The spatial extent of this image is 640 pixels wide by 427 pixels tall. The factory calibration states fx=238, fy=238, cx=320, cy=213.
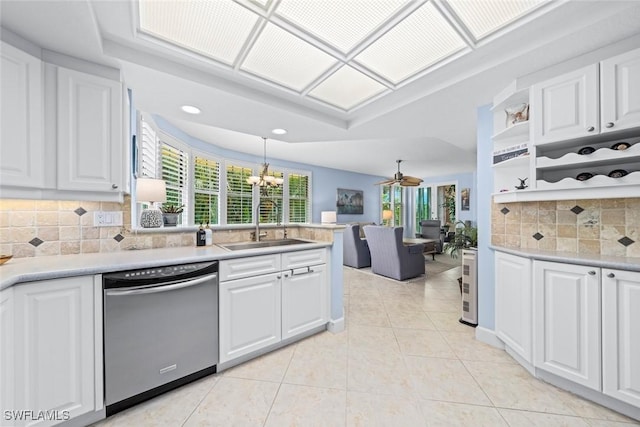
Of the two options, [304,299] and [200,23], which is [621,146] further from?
[200,23]

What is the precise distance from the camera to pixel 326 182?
23.2 ft

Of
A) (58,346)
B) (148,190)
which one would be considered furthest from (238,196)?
(58,346)

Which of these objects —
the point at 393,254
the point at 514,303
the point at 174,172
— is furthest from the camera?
the point at 393,254

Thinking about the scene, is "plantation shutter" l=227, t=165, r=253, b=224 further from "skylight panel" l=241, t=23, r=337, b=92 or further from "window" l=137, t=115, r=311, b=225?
"skylight panel" l=241, t=23, r=337, b=92

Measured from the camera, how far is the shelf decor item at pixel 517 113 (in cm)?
194

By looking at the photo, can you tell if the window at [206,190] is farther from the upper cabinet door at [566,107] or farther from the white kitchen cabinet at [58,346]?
the upper cabinet door at [566,107]

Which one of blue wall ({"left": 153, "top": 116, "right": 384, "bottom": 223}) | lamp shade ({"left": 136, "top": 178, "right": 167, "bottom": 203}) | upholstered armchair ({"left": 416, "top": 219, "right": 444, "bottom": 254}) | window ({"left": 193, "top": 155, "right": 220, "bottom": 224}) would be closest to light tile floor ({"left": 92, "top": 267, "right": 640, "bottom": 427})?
lamp shade ({"left": 136, "top": 178, "right": 167, "bottom": 203})

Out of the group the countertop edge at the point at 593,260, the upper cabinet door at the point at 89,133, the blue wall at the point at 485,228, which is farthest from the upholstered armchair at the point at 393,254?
the upper cabinet door at the point at 89,133

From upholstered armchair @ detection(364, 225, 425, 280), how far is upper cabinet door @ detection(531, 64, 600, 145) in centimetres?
250

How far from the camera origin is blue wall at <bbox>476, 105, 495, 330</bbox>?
86.9 inches

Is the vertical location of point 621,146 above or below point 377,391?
above

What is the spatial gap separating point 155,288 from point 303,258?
3.74 ft

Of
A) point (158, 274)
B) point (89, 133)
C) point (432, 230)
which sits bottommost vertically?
point (432, 230)

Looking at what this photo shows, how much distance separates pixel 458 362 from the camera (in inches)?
75.3
